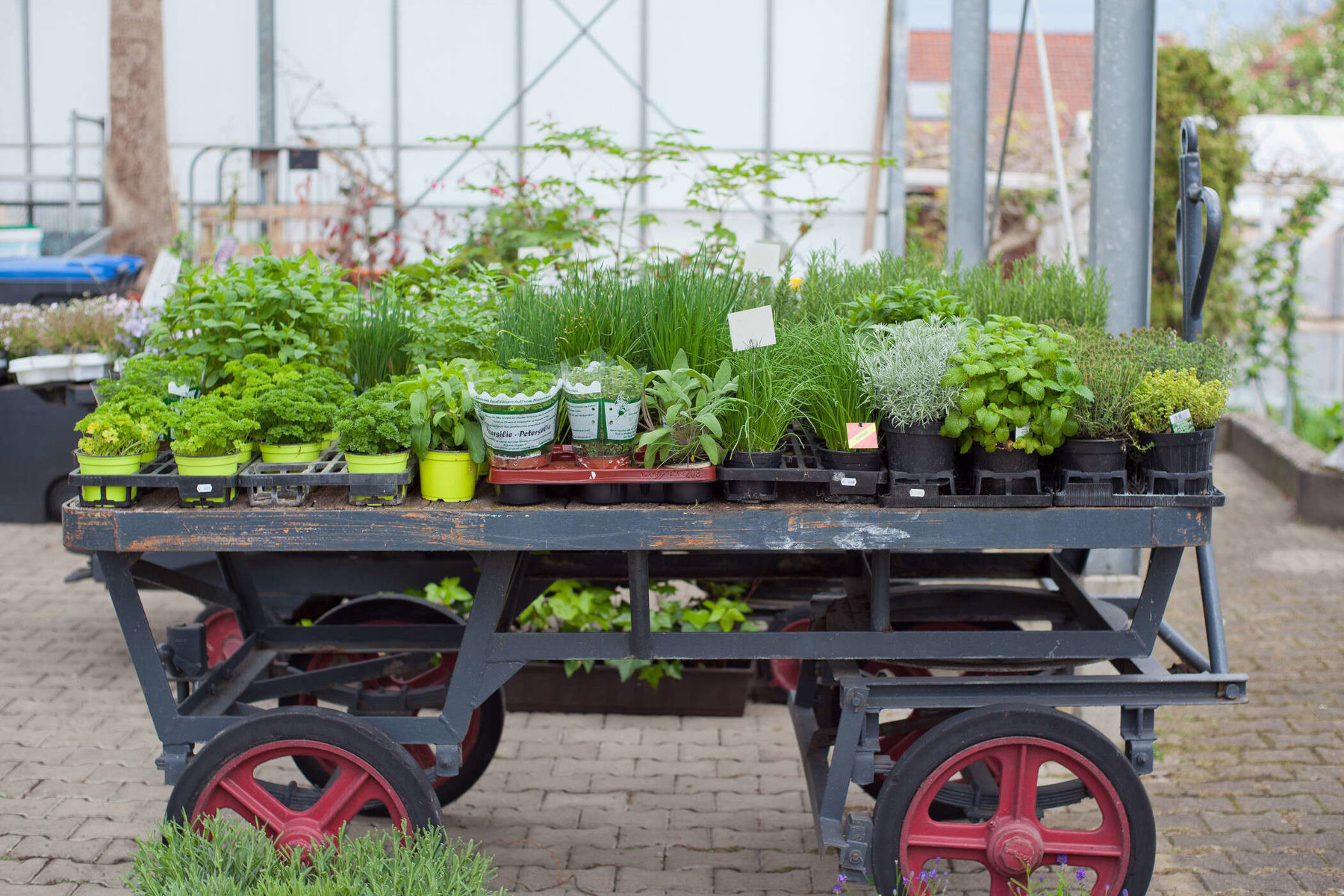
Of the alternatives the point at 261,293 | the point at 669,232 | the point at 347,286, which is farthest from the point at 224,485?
the point at 669,232

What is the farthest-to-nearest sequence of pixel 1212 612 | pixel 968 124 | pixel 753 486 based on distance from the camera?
pixel 968 124 → pixel 1212 612 → pixel 753 486

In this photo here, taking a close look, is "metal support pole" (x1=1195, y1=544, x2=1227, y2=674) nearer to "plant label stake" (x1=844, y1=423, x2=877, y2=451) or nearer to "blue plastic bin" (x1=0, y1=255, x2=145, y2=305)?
"plant label stake" (x1=844, y1=423, x2=877, y2=451)

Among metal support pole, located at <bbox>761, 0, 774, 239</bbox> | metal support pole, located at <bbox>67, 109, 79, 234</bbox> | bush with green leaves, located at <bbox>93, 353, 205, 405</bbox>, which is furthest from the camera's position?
metal support pole, located at <bbox>67, 109, 79, 234</bbox>

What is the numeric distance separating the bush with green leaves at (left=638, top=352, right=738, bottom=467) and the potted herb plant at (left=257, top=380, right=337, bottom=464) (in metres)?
0.68

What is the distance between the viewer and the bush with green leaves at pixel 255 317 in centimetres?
291

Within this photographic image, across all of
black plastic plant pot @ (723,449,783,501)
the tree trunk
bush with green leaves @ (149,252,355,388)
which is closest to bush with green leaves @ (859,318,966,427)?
black plastic plant pot @ (723,449,783,501)

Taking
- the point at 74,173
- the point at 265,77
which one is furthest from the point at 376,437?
the point at 74,173

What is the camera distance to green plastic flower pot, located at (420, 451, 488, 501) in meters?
2.37

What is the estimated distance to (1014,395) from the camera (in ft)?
7.54

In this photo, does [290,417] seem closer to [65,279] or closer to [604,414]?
[604,414]

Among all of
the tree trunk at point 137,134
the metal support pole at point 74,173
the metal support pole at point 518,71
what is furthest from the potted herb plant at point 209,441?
the metal support pole at point 74,173

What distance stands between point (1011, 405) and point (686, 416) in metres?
0.65

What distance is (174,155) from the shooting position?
33.4 feet

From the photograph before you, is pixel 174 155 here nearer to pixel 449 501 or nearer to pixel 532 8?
pixel 532 8
